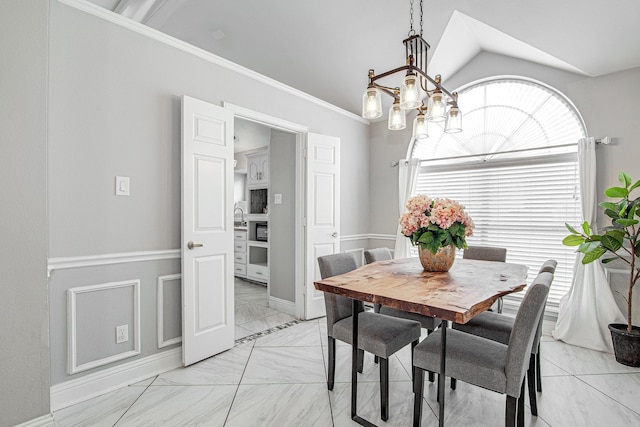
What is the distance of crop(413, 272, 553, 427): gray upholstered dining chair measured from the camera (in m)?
1.41

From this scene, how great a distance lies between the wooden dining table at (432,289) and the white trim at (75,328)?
4.69 ft

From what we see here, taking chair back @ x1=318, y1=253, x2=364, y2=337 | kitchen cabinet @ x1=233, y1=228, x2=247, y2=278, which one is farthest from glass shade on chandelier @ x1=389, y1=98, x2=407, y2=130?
kitchen cabinet @ x1=233, y1=228, x2=247, y2=278

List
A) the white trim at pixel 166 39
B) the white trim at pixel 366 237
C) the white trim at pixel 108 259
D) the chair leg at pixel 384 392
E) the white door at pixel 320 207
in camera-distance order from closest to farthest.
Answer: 1. the chair leg at pixel 384 392
2. the white trim at pixel 108 259
3. the white trim at pixel 166 39
4. the white door at pixel 320 207
5. the white trim at pixel 366 237

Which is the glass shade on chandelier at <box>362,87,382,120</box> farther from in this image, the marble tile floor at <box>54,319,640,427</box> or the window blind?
the window blind

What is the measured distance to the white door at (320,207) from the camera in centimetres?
359

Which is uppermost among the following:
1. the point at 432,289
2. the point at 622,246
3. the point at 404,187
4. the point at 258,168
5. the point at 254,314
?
the point at 258,168

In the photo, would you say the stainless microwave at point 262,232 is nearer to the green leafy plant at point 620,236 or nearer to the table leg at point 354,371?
the table leg at point 354,371

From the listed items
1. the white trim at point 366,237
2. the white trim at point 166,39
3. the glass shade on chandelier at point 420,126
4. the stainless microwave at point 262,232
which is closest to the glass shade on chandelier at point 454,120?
the glass shade on chandelier at point 420,126

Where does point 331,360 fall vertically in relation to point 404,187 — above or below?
below

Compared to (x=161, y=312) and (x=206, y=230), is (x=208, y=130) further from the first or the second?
(x=161, y=312)

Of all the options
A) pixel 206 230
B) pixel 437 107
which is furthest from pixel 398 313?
pixel 206 230

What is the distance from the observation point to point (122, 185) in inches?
88.0

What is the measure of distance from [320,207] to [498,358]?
248cm

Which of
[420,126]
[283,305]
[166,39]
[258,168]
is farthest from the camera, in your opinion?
[258,168]
